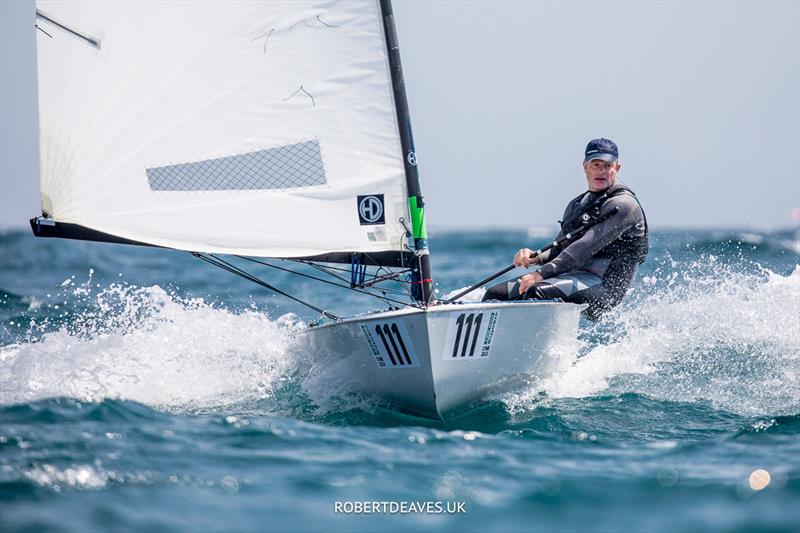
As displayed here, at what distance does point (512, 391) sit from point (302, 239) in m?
1.70

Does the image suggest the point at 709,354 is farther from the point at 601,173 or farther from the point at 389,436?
the point at 389,436

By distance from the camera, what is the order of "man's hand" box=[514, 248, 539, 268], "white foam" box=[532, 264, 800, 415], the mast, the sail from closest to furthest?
the mast → the sail → "white foam" box=[532, 264, 800, 415] → "man's hand" box=[514, 248, 539, 268]

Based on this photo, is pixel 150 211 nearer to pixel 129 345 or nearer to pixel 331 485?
pixel 129 345

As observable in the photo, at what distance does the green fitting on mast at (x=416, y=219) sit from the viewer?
574 cm

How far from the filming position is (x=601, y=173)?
654 cm

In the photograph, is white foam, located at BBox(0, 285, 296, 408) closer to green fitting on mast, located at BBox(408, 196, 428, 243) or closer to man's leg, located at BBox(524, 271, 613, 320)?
green fitting on mast, located at BBox(408, 196, 428, 243)

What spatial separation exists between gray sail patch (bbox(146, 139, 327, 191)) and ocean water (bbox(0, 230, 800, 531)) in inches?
51.7

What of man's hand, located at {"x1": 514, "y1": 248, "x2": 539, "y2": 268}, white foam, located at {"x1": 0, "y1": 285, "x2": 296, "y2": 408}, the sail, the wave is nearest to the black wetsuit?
man's hand, located at {"x1": 514, "y1": 248, "x2": 539, "y2": 268}

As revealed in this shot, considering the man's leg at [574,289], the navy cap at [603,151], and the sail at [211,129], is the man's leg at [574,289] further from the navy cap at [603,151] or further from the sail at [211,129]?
the sail at [211,129]

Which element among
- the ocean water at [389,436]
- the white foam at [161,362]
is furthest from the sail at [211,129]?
the ocean water at [389,436]

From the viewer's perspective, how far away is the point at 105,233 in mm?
5953

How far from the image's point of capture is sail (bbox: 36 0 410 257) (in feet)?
19.2

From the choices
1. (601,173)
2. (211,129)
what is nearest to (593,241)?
(601,173)

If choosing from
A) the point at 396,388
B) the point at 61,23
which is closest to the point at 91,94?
the point at 61,23
